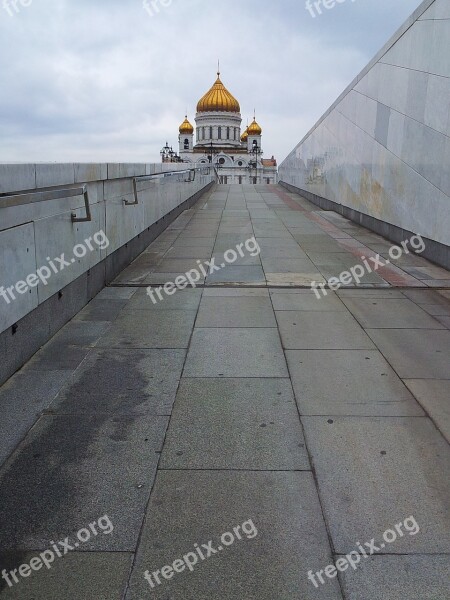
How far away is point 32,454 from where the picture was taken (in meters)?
3.68

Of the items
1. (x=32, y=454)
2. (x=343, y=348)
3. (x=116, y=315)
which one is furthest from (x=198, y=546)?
(x=116, y=315)

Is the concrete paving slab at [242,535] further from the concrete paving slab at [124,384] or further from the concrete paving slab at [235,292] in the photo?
the concrete paving slab at [235,292]

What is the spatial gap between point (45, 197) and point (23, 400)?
6.93ft

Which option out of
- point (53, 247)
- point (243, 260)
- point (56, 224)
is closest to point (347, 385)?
point (53, 247)

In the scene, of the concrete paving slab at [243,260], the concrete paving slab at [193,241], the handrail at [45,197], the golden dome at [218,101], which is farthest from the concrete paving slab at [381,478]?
the golden dome at [218,101]

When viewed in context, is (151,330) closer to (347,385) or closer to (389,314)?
(347,385)

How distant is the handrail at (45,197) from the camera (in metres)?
4.70

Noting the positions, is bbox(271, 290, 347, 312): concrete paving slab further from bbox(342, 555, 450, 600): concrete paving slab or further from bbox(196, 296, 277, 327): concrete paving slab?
bbox(342, 555, 450, 600): concrete paving slab

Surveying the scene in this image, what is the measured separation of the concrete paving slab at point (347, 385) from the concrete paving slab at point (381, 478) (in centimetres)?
16

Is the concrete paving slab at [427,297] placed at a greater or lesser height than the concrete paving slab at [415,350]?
greater

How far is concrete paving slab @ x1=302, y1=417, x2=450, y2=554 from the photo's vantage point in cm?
298

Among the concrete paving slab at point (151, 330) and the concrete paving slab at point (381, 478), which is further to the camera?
the concrete paving slab at point (151, 330)

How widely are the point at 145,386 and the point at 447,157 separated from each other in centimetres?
732

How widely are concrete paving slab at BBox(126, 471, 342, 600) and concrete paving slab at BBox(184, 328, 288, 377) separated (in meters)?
1.69
